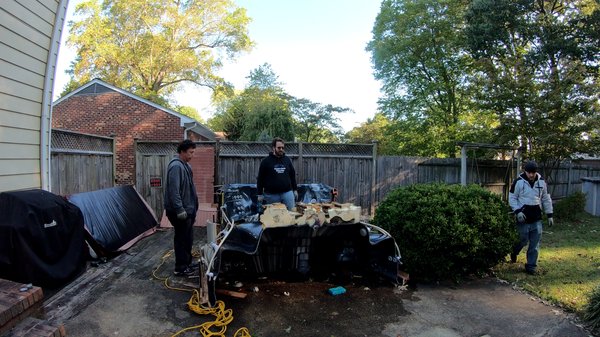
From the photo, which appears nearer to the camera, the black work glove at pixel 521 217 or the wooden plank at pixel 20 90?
the wooden plank at pixel 20 90

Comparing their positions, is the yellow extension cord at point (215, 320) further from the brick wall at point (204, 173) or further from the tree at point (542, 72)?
the tree at point (542, 72)

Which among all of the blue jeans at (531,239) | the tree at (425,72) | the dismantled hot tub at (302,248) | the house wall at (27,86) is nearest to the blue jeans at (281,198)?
the dismantled hot tub at (302,248)

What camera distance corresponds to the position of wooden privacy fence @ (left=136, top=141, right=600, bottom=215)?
7523 millimetres

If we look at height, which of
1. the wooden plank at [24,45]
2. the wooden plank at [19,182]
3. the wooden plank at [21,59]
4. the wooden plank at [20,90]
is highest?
the wooden plank at [24,45]

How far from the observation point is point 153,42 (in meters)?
22.1

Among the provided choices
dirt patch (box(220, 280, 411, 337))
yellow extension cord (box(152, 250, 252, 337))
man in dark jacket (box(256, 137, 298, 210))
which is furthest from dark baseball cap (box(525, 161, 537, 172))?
yellow extension cord (box(152, 250, 252, 337))

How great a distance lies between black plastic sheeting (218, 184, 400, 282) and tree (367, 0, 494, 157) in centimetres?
1019

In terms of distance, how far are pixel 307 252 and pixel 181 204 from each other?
5.17 ft

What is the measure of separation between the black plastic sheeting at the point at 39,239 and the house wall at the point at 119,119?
28.1ft

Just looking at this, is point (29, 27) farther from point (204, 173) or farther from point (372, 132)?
point (372, 132)

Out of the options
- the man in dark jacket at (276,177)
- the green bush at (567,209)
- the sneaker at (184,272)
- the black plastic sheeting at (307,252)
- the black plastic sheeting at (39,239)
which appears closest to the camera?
the black plastic sheeting at (39,239)

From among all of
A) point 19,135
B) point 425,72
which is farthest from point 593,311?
point 425,72

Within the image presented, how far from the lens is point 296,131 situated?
15711mm

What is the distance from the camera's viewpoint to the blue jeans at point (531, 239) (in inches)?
178
